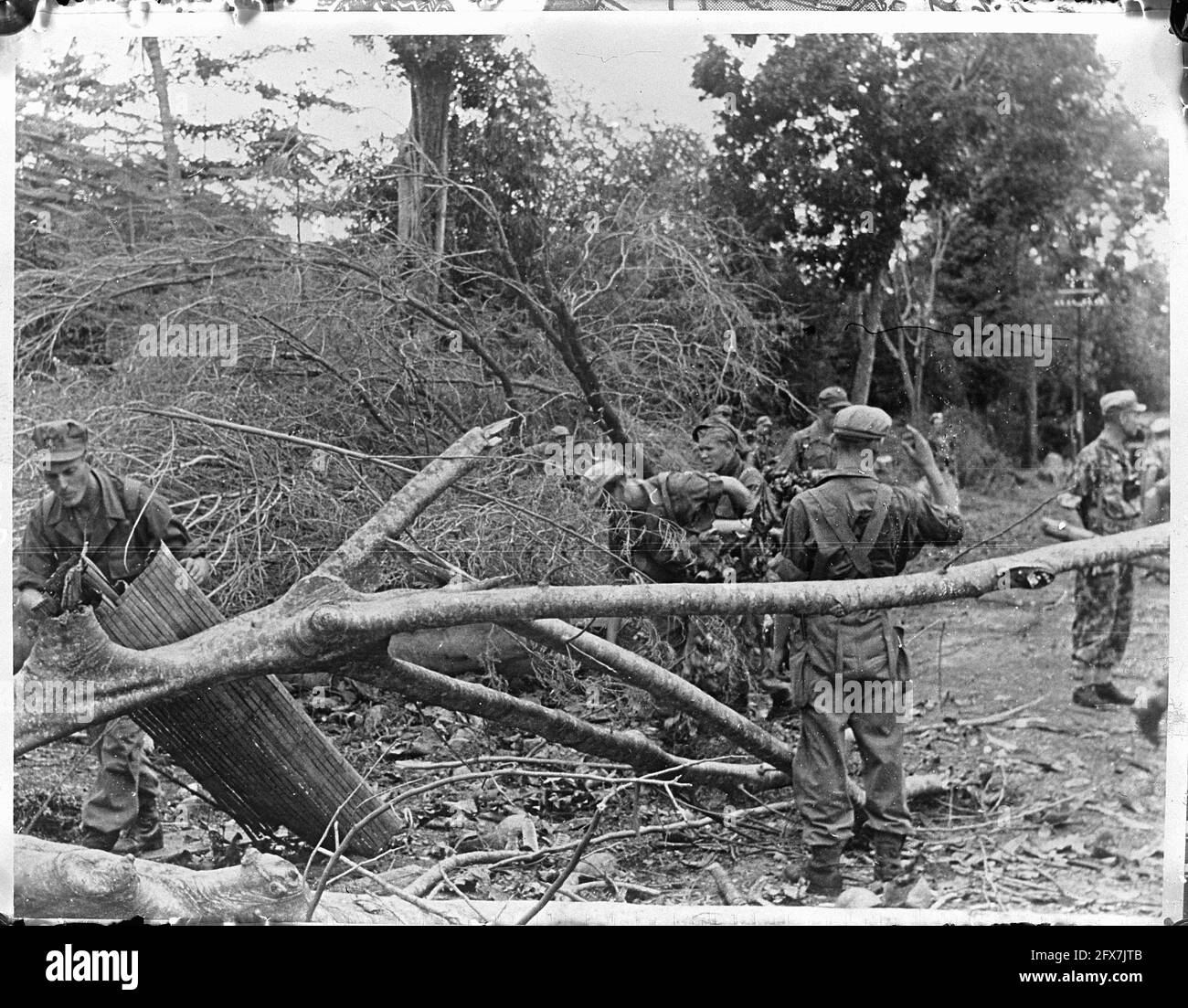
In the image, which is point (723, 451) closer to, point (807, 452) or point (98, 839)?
point (807, 452)

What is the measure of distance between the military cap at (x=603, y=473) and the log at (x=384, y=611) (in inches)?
15.9

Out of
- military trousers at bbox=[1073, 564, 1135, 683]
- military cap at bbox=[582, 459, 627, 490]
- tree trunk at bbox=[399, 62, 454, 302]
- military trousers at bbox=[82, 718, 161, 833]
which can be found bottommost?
military trousers at bbox=[82, 718, 161, 833]

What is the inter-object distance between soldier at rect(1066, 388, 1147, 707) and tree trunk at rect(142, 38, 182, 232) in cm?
351

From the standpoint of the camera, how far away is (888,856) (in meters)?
4.20

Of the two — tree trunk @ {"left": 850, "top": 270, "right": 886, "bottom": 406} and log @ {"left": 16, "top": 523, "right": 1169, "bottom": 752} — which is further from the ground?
tree trunk @ {"left": 850, "top": 270, "right": 886, "bottom": 406}

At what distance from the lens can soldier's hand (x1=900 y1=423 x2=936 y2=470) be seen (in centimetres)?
423

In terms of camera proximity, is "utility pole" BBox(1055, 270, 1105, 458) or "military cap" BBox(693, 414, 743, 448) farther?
"military cap" BBox(693, 414, 743, 448)

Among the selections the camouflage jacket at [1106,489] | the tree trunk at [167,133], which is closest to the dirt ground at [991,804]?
the camouflage jacket at [1106,489]

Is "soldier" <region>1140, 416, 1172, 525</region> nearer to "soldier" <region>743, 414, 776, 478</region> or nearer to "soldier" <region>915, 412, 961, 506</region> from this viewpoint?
"soldier" <region>915, 412, 961, 506</region>

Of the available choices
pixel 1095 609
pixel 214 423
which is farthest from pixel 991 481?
pixel 214 423

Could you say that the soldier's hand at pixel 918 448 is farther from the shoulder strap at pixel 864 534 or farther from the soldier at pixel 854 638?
the shoulder strap at pixel 864 534

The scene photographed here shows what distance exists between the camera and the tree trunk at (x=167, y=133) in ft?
14.2

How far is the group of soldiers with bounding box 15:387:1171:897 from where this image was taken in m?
4.19

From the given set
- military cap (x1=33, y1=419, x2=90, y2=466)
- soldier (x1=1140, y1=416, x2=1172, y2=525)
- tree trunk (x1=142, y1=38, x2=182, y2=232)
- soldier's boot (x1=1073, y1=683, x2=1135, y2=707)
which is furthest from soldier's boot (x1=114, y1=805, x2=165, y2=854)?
soldier (x1=1140, y1=416, x2=1172, y2=525)
